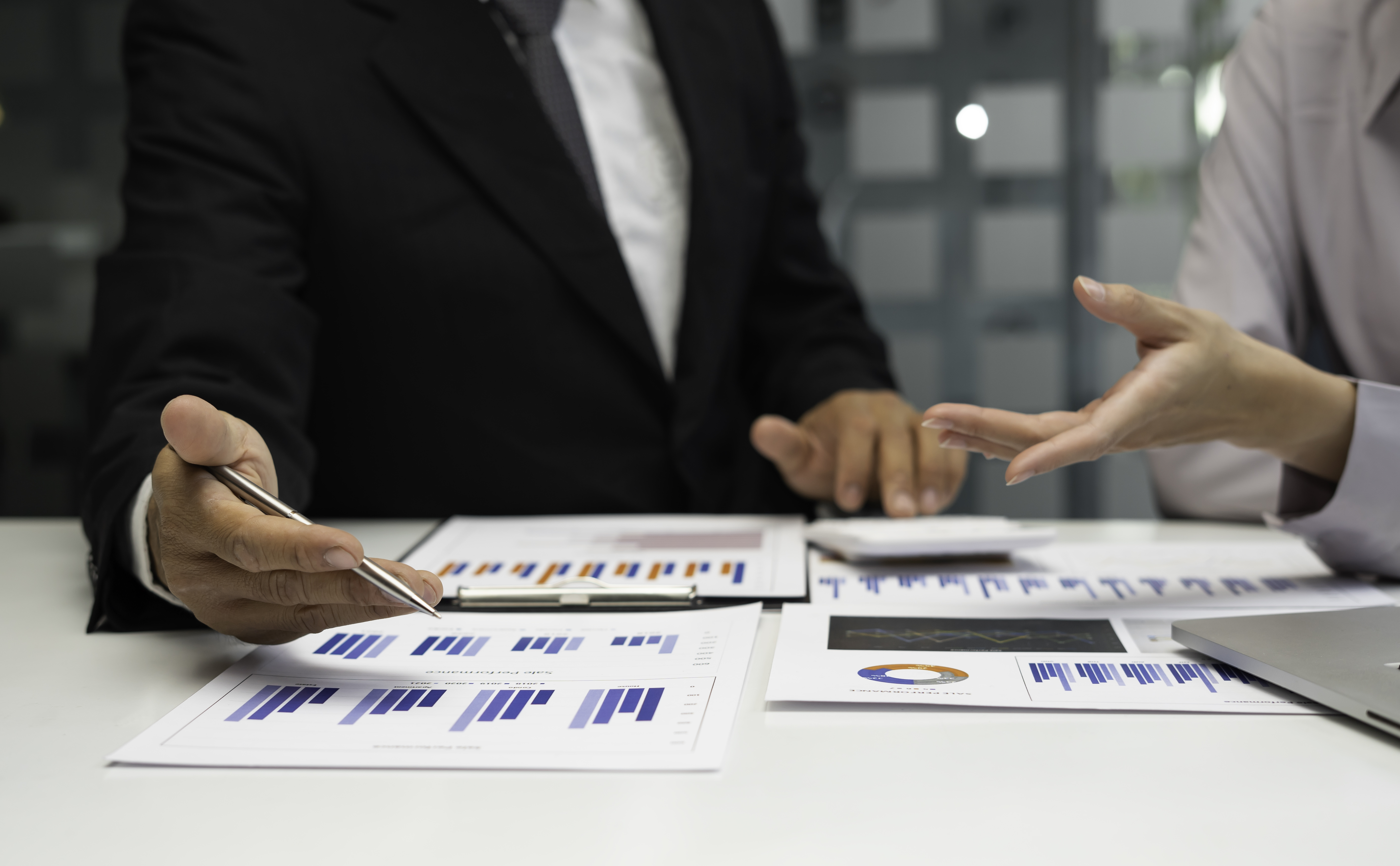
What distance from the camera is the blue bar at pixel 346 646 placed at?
55 cm

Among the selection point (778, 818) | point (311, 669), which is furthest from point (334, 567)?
point (778, 818)

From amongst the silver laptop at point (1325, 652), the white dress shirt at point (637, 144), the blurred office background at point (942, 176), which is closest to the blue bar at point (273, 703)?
the silver laptop at point (1325, 652)

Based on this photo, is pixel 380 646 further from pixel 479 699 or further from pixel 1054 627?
pixel 1054 627

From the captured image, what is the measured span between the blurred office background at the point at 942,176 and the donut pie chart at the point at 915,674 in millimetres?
2029

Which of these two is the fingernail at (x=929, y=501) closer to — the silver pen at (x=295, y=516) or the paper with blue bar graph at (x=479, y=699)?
the paper with blue bar graph at (x=479, y=699)

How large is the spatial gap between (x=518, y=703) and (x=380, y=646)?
0.13 m

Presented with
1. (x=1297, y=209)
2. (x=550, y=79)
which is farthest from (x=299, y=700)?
(x=1297, y=209)

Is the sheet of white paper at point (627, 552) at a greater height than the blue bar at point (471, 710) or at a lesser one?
lesser

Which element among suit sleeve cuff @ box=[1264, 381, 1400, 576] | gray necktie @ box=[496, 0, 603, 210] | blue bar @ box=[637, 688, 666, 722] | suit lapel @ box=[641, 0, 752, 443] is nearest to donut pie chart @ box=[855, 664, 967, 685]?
blue bar @ box=[637, 688, 666, 722]

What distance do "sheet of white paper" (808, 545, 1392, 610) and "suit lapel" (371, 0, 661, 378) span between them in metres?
0.51

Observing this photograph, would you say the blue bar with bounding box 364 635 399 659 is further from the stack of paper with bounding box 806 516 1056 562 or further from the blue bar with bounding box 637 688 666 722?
the stack of paper with bounding box 806 516 1056 562

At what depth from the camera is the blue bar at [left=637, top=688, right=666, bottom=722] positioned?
45cm

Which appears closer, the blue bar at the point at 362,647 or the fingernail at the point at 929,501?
the blue bar at the point at 362,647

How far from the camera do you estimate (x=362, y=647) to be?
1.84 feet
